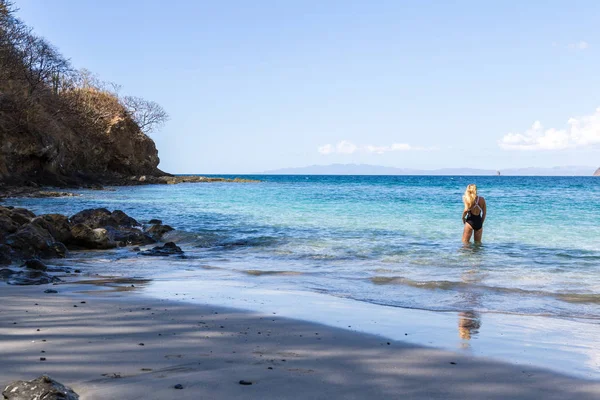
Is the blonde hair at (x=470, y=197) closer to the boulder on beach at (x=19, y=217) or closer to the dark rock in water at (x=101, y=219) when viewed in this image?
the dark rock in water at (x=101, y=219)

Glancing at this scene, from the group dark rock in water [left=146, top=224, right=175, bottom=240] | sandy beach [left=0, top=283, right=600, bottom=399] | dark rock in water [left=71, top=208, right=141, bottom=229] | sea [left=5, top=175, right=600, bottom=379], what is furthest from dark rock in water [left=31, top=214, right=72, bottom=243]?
sandy beach [left=0, top=283, right=600, bottom=399]

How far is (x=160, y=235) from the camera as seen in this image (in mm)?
14875

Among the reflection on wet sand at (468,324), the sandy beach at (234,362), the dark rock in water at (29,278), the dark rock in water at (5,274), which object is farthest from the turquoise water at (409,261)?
the sandy beach at (234,362)

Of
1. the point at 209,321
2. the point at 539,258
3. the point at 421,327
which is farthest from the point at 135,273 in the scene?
the point at 539,258

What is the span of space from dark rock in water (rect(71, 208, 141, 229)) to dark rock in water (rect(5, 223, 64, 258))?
14.0 feet

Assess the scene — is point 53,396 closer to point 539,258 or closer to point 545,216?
point 539,258

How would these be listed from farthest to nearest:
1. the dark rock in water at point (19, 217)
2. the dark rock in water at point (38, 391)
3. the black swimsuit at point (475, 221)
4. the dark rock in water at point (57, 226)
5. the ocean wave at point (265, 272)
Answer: the black swimsuit at point (475, 221), the dark rock in water at point (19, 217), the dark rock in water at point (57, 226), the ocean wave at point (265, 272), the dark rock in water at point (38, 391)

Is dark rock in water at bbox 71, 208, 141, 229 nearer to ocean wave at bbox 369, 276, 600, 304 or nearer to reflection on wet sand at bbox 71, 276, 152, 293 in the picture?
reflection on wet sand at bbox 71, 276, 152, 293

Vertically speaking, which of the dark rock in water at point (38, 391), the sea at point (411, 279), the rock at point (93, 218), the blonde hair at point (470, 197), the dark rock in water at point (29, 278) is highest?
the blonde hair at point (470, 197)

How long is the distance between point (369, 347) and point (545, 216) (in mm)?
20098

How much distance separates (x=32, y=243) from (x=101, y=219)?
5253mm

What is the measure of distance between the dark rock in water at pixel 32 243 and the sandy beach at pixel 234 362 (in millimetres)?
4876

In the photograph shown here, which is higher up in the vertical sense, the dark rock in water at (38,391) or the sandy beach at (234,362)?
→ the dark rock in water at (38,391)

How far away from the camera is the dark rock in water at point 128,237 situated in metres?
13.1
